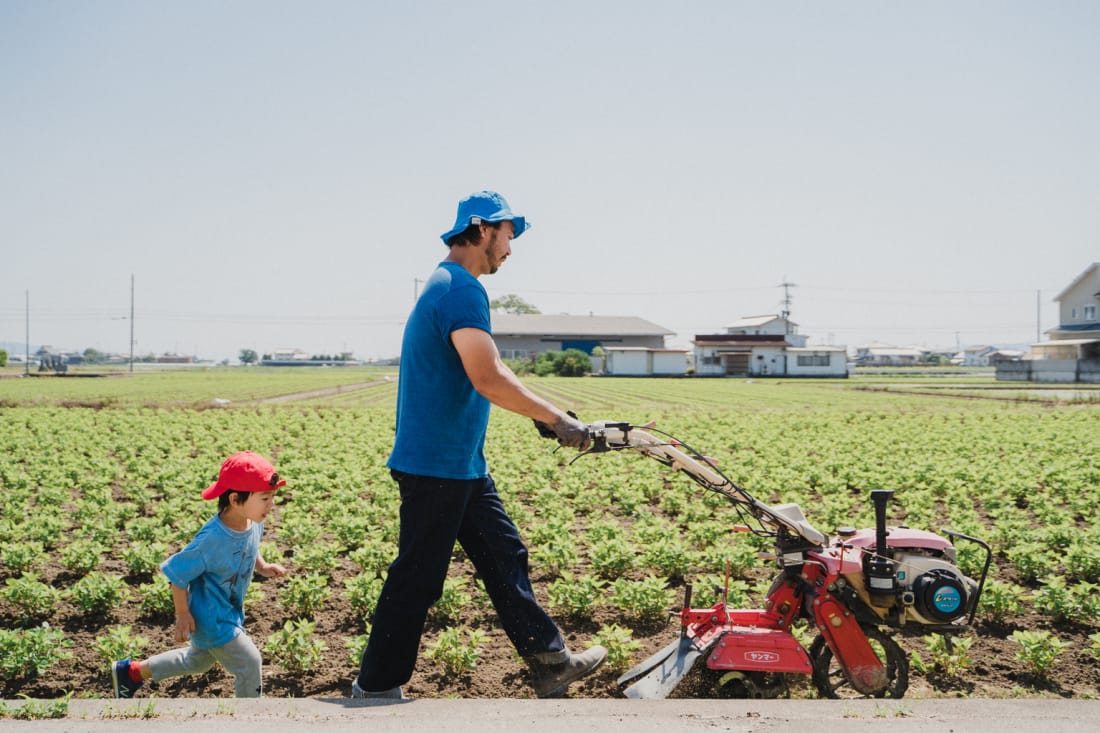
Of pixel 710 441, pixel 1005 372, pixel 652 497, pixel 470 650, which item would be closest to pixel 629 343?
pixel 1005 372

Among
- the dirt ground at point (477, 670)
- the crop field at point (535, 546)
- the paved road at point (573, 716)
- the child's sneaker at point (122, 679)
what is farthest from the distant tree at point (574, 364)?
the paved road at point (573, 716)

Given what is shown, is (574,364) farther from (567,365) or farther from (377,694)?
(377,694)

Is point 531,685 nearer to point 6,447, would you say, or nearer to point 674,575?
point 674,575

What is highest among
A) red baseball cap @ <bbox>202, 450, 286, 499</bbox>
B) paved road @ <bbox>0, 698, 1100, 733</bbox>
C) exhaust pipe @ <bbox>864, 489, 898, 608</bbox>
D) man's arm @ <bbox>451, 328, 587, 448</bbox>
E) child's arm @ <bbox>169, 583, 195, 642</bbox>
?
man's arm @ <bbox>451, 328, 587, 448</bbox>

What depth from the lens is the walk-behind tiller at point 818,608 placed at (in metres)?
3.71

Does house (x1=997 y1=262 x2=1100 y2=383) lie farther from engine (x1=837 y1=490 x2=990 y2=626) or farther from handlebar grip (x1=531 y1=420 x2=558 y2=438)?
handlebar grip (x1=531 y1=420 x2=558 y2=438)

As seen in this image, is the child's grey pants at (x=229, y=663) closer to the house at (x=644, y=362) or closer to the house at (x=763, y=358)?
the house at (x=644, y=362)

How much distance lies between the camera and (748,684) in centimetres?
373

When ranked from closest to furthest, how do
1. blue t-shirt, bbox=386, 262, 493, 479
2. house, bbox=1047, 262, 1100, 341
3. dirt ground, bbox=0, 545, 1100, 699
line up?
1. blue t-shirt, bbox=386, 262, 493, 479
2. dirt ground, bbox=0, 545, 1100, 699
3. house, bbox=1047, 262, 1100, 341

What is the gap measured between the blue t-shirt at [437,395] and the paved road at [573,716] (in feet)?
3.28

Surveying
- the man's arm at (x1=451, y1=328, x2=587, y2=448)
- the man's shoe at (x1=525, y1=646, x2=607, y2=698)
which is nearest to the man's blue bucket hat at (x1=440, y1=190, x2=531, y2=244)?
the man's arm at (x1=451, y1=328, x2=587, y2=448)

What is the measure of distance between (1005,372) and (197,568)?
192 feet

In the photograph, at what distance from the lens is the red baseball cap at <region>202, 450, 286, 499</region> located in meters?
3.77

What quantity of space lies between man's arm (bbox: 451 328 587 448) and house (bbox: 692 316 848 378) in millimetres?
67803
